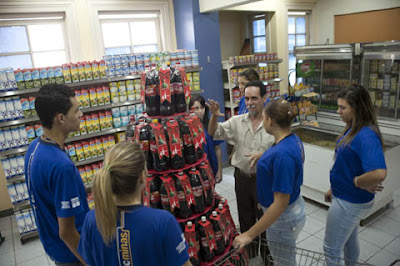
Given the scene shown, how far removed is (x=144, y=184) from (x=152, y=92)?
1.20 meters

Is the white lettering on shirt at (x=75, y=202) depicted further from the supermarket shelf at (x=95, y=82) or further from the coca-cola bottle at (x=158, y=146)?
the supermarket shelf at (x=95, y=82)

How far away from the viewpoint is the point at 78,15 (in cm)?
497

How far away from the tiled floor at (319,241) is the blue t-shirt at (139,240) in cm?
271

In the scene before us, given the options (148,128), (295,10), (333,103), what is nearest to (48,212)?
(148,128)

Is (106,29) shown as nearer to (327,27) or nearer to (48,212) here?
(48,212)

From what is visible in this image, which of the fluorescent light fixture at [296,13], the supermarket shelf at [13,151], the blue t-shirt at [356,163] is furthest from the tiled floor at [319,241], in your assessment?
the fluorescent light fixture at [296,13]

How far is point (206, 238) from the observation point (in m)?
2.42

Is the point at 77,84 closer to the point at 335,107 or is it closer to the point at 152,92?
the point at 152,92

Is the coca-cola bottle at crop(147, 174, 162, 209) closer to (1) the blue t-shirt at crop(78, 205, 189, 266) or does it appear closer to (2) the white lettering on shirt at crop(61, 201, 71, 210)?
(2) the white lettering on shirt at crop(61, 201, 71, 210)

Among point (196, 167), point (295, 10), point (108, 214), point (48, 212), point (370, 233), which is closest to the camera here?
point (108, 214)

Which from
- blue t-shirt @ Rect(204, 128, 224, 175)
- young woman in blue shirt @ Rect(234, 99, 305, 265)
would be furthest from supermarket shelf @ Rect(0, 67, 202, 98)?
young woman in blue shirt @ Rect(234, 99, 305, 265)

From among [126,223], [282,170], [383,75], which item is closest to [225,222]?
[282,170]

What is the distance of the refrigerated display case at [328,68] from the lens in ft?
15.3

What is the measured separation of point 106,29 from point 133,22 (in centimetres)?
54
